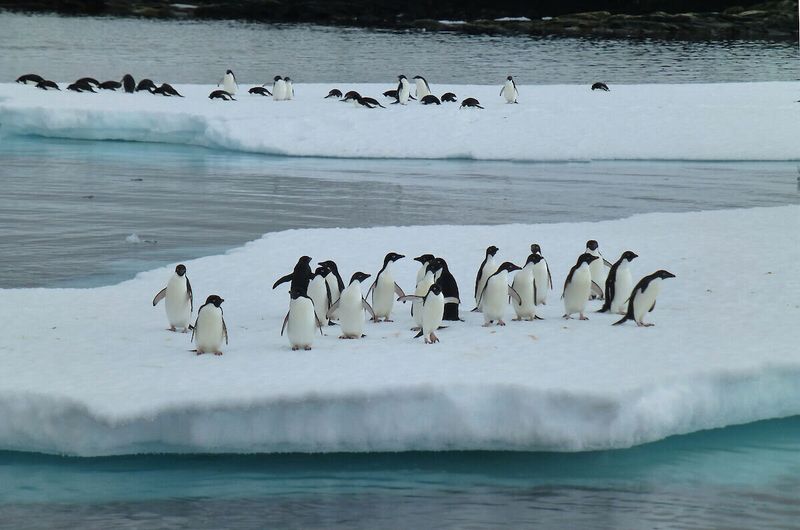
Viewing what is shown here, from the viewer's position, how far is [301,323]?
8312 millimetres

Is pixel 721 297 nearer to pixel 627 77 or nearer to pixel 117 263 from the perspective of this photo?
pixel 117 263

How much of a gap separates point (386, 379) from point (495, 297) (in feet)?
6.43

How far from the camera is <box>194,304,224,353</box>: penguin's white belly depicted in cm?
820

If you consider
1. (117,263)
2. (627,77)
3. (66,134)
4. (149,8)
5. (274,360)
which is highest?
(149,8)

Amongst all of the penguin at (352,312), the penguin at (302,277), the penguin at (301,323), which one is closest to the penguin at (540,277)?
the penguin at (352,312)

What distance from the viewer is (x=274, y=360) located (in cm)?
809

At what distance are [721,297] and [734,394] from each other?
248 centimetres

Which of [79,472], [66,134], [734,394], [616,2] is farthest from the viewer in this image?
[616,2]

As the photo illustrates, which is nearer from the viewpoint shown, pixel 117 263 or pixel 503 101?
pixel 117 263

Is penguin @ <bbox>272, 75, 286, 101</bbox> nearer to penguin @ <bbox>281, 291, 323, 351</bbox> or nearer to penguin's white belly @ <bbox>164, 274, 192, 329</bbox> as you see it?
penguin's white belly @ <bbox>164, 274, 192, 329</bbox>

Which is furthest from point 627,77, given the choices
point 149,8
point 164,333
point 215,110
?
point 149,8

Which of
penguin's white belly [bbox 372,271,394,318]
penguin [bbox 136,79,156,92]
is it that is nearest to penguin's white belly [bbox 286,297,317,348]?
penguin's white belly [bbox 372,271,394,318]

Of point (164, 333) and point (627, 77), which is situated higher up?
point (627, 77)

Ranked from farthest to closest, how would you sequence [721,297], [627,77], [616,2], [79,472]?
[616,2] → [627,77] → [721,297] → [79,472]
